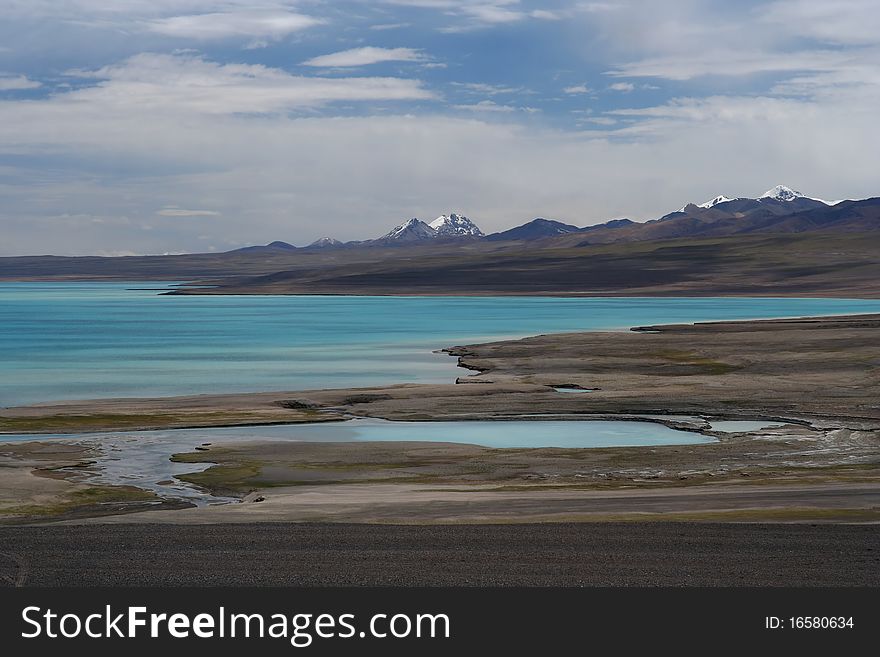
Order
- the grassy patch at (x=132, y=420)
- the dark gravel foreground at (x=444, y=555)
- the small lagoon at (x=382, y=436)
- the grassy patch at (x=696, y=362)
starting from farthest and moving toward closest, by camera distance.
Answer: the grassy patch at (x=696, y=362), the grassy patch at (x=132, y=420), the small lagoon at (x=382, y=436), the dark gravel foreground at (x=444, y=555)

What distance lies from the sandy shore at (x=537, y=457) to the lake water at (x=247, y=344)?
6785 millimetres

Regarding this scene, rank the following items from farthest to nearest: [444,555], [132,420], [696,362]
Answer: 1. [696,362]
2. [132,420]
3. [444,555]

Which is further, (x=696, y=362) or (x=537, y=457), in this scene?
(x=696, y=362)

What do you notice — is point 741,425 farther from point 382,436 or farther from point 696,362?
point 696,362

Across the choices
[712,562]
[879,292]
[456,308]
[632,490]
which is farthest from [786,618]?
[879,292]

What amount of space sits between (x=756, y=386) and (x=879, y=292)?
142658 mm

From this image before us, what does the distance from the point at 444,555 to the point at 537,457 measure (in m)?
14.5

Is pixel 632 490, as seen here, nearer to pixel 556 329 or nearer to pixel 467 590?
pixel 467 590

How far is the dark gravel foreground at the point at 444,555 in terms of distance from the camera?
51.9ft

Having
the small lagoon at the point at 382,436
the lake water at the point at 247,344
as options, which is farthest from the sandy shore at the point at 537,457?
the lake water at the point at 247,344

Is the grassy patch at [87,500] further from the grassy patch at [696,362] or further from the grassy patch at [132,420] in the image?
the grassy patch at [696,362]

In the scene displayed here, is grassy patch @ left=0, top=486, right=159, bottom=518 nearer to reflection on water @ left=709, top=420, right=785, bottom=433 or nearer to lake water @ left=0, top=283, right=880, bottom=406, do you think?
reflection on water @ left=709, top=420, right=785, bottom=433

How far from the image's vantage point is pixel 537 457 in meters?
31.7

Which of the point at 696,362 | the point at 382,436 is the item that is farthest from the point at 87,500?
the point at 696,362
